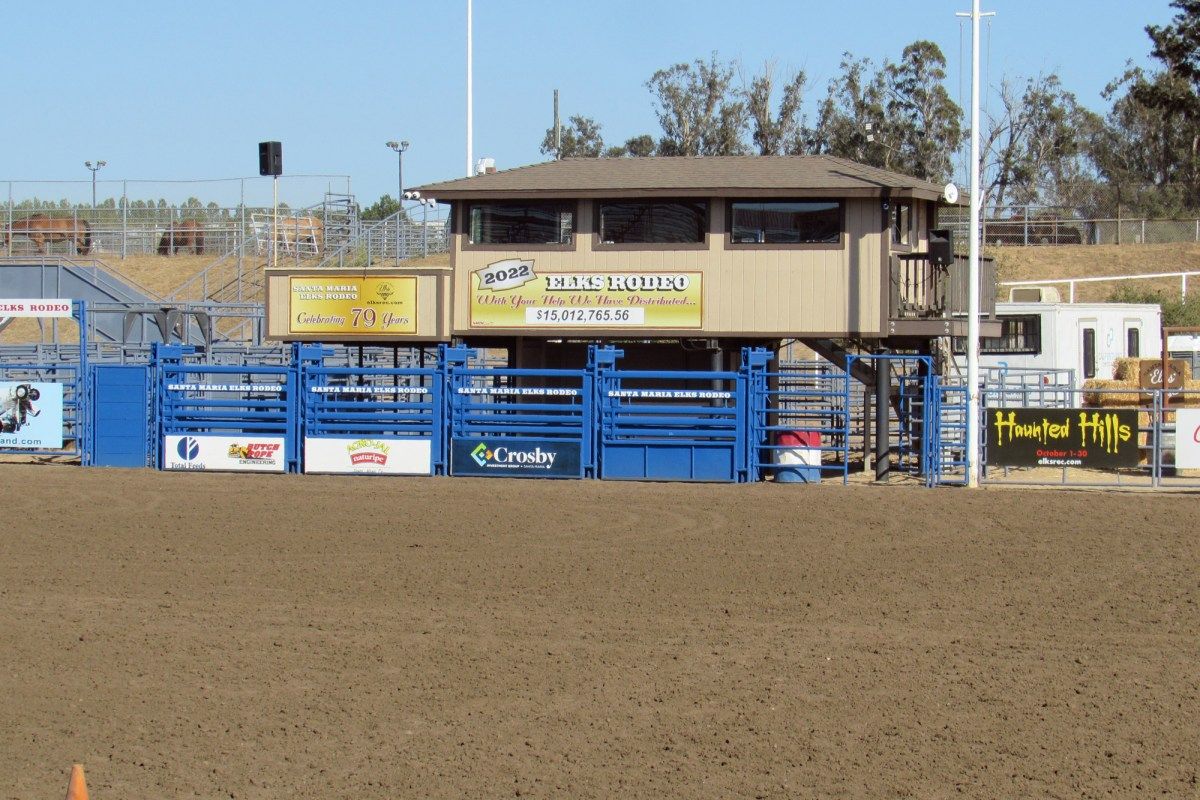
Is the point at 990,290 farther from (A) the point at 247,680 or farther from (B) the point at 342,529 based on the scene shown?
(A) the point at 247,680

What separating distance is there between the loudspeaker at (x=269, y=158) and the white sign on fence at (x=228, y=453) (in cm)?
1586

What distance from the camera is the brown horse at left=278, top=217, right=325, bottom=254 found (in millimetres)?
38000

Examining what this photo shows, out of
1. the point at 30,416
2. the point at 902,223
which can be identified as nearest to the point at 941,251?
the point at 902,223

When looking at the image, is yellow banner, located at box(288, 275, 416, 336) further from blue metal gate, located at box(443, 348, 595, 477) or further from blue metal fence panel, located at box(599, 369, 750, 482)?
blue metal fence panel, located at box(599, 369, 750, 482)

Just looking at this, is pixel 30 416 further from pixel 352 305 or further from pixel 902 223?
pixel 902 223

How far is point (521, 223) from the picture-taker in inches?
880

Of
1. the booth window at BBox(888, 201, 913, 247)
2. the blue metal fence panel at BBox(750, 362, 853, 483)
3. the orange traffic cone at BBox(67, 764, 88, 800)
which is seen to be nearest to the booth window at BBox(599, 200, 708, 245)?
the blue metal fence panel at BBox(750, 362, 853, 483)


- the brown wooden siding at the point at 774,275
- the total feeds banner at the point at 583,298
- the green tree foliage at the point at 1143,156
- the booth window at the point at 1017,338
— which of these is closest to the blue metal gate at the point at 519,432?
the total feeds banner at the point at 583,298

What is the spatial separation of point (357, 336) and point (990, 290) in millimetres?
10286

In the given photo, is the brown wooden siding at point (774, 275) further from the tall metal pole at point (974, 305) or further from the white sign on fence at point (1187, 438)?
the white sign on fence at point (1187, 438)

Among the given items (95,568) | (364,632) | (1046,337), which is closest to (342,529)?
(95,568)

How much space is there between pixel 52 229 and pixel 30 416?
74.2 ft

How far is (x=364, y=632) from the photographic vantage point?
10.3m

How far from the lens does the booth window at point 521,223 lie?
72.5 ft
